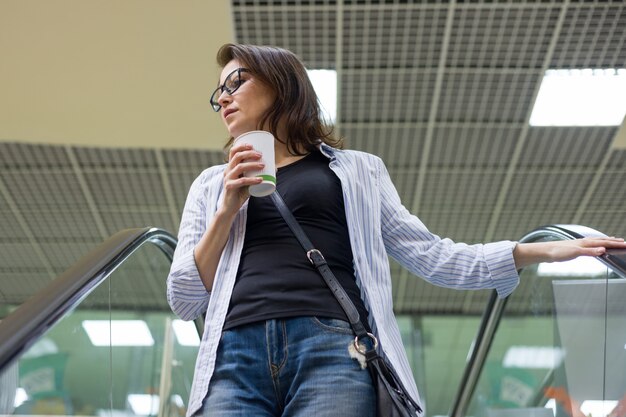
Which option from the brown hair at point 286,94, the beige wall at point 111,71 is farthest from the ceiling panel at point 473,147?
the brown hair at point 286,94

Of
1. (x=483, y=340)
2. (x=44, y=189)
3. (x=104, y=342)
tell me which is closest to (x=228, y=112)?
(x=104, y=342)

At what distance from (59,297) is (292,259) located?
555 mm

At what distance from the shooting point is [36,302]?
181cm

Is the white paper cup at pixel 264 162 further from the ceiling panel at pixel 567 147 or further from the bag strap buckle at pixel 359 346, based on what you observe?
the ceiling panel at pixel 567 147

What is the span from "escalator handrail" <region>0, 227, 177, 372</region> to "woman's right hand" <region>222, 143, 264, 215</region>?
1.41ft

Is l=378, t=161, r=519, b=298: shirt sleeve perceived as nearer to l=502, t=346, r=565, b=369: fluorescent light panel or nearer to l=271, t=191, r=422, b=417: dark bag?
l=271, t=191, r=422, b=417: dark bag

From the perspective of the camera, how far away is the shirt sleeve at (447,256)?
1.95 metres

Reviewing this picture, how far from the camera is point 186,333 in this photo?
4.21 meters

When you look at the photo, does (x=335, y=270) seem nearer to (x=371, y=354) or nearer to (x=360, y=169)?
(x=371, y=354)

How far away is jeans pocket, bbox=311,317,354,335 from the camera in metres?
1.63

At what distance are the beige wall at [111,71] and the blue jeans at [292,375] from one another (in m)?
4.23

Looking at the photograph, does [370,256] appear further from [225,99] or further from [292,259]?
[225,99]

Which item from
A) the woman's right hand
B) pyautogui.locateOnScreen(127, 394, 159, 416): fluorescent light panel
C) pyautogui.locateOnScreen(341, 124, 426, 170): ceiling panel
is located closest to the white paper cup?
the woman's right hand

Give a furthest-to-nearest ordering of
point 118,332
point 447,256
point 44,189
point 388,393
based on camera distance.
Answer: point 44,189, point 118,332, point 447,256, point 388,393
